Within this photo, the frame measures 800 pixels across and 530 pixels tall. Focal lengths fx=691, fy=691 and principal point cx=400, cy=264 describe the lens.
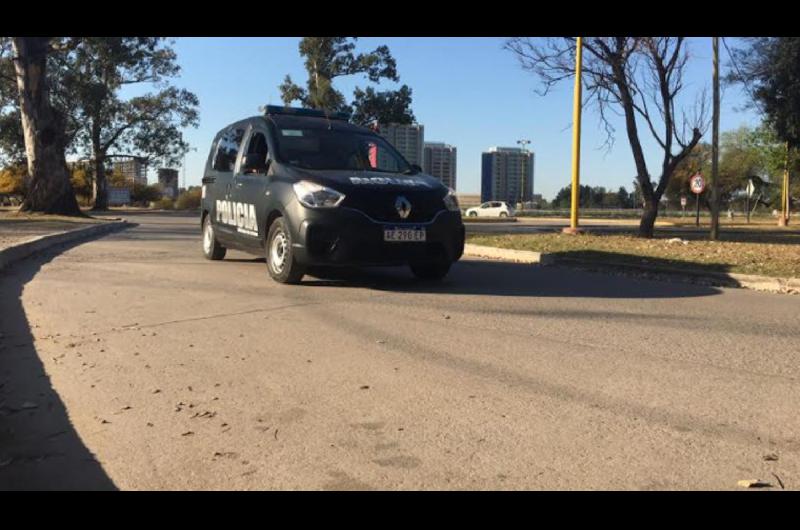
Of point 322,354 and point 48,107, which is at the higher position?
point 48,107

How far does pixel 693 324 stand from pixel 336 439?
3.93m

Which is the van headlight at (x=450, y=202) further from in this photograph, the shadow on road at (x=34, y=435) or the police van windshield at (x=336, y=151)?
the shadow on road at (x=34, y=435)

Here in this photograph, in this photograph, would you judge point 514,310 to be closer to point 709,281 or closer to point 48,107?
point 709,281

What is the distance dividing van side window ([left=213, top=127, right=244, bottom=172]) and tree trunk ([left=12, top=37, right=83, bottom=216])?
708 inches

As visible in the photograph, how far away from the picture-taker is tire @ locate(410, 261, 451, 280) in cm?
812

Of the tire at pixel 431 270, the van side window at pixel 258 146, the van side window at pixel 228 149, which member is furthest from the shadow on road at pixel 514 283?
the van side window at pixel 228 149

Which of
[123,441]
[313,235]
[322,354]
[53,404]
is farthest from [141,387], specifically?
[313,235]

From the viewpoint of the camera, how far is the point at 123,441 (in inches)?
129

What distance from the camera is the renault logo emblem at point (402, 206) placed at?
24.3 feet

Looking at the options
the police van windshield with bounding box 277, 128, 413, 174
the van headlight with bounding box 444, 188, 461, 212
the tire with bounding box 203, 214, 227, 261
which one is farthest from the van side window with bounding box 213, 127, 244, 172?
the van headlight with bounding box 444, 188, 461, 212

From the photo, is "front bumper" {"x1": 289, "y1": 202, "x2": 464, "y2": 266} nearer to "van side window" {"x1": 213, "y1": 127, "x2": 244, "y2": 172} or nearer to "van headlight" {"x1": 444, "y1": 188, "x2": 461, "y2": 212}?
"van headlight" {"x1": 444, "y1": 188, "x2": 461, "y2": 212}
